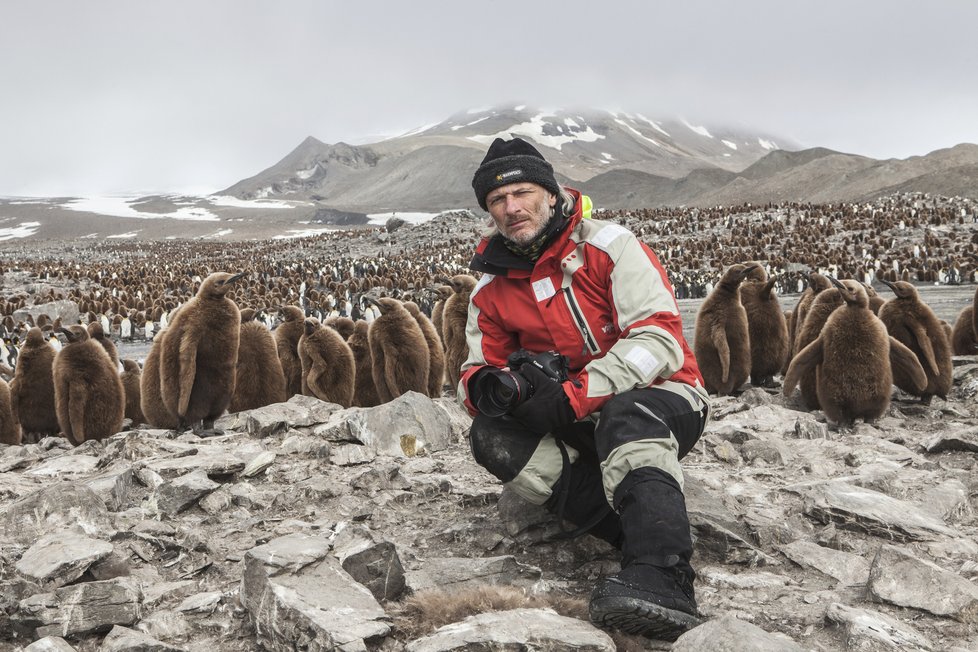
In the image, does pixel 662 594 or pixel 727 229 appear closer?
pixel 662 594

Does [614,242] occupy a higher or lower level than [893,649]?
higher

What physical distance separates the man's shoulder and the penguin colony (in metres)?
3.02

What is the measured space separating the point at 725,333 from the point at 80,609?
18.3 ft

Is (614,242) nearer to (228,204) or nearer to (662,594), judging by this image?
(662,594)

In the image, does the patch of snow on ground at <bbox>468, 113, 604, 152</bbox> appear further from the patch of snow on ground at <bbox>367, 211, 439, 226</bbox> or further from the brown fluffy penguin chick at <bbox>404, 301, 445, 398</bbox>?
the brown fluffy penguin chick at <bbox>404, 301, 445, 398</bbox>

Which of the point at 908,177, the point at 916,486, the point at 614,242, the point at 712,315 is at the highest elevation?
the point at 908,177

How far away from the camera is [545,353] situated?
2.85m

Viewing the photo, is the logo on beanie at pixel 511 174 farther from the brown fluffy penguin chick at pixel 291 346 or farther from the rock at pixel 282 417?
the brown fluffy penguin chick at pixel 291 346

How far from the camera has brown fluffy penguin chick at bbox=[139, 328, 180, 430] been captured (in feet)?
18.9

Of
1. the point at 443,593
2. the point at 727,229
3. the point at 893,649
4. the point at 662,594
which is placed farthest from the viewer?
the point at 727,229

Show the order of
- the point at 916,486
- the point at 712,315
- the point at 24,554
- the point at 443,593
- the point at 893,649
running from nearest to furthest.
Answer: the point at 893,649, the point at 443,593, the point at 24,554, the point at 916,486, the point at 712,315

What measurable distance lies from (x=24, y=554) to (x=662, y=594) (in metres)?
2.26

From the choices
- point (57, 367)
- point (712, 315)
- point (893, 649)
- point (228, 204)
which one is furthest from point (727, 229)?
point (228, 204)

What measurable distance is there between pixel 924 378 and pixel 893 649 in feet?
13.6
